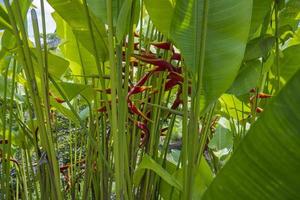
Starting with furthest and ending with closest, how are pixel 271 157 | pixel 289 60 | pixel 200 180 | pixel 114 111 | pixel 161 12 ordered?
1. pixel 289 60
2. pixel 200 180
3. pixel 161 12
4. pixel 114 111
5. pixel 271 157

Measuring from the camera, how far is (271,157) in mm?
275

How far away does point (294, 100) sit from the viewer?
0.82 ft

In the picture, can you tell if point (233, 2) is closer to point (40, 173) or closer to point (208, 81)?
point (208, 81)

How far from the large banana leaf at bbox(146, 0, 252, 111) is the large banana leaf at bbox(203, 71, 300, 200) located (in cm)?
26

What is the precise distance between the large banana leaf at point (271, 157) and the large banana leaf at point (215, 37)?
26 centimetres

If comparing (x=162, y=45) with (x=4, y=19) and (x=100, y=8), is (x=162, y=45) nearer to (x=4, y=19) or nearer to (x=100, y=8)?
(x=100, y=8)

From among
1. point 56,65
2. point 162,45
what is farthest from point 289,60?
point 56,65

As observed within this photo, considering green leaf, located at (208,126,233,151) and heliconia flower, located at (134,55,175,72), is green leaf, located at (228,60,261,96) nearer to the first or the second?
heliconia flower, located at (134,55,175,72)

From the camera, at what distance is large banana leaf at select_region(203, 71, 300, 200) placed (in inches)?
10.1

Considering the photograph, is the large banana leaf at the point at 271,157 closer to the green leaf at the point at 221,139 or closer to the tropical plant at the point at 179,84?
the tropical plant at the point at 179,84

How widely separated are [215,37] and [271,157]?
314mm

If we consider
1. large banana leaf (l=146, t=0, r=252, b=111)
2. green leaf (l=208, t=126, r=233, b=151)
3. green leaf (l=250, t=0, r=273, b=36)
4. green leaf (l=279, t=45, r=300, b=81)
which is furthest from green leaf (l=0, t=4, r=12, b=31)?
green leaf (l=208, t=126, r=233, b=151)

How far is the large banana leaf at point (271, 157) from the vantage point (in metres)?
0.26

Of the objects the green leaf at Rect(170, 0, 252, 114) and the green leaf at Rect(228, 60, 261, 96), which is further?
the green leaf at Rect(228, 60, 261, 96)
